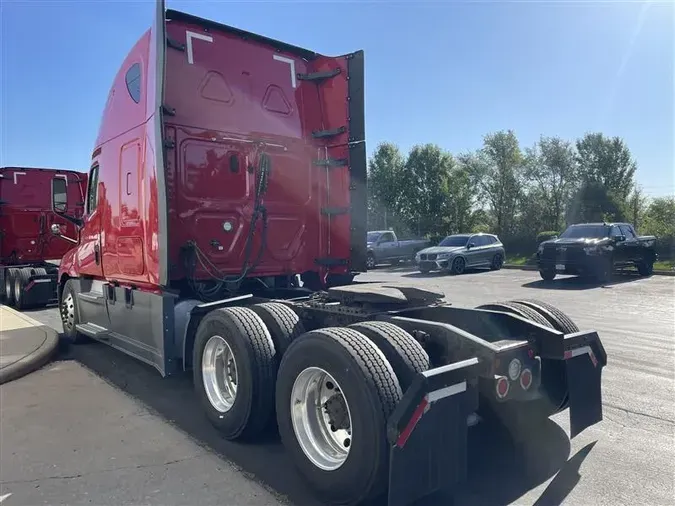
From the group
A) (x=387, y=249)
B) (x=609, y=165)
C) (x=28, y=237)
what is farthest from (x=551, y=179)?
(x=28, y=237)

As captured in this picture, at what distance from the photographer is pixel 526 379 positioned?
3348 mm

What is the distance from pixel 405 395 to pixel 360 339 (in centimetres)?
52

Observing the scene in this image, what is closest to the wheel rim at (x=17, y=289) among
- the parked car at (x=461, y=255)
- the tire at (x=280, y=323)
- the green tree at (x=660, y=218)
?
the tire at (x=280, y=323)

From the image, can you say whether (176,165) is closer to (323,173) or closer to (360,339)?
(323,173)

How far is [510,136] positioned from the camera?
39.9 metres

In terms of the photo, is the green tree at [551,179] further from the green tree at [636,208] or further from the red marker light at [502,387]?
the red marker light at [502,387]

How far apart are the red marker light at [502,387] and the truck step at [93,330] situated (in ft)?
16.1

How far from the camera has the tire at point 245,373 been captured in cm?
392

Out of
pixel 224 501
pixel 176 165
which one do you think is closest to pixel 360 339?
pixel 224 501

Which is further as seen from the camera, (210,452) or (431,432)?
(210,452)

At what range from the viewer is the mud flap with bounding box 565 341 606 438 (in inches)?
139

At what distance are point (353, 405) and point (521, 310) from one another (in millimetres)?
1909

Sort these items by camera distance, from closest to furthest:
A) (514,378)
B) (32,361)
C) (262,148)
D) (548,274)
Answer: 1. (514,378)
2. (262,148)
3. (32,361)
4. (548,274)

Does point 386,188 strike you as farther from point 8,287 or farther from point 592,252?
point 8,287
